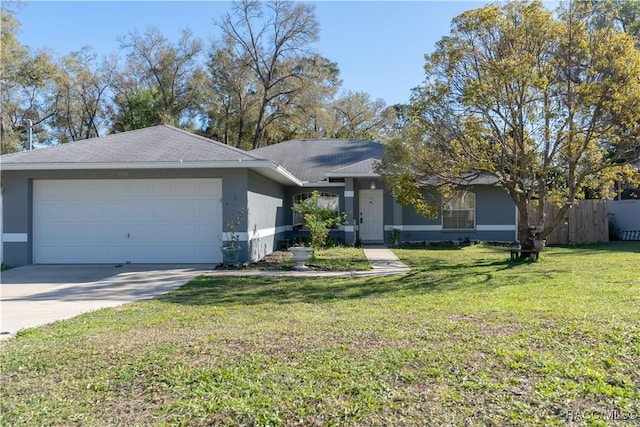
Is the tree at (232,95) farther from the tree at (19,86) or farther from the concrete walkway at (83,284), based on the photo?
the concrete walkway at (83,284)

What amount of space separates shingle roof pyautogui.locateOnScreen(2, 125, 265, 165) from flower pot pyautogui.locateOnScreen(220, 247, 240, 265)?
2.33 meters

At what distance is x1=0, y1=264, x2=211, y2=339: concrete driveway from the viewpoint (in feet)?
21.0

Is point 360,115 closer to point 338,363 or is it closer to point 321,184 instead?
point 321,184

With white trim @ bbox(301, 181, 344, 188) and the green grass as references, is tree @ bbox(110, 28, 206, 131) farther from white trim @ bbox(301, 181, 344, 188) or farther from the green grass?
the green grass

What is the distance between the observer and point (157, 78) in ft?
108

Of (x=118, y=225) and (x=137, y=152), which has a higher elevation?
(x=137, y=152)


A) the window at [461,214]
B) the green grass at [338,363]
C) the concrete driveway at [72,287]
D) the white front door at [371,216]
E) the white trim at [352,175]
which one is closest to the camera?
the green grass at [338,363]

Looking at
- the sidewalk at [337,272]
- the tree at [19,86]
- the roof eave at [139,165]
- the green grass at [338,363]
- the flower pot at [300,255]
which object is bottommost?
the green grass at [338,363]

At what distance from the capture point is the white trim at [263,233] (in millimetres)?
11383

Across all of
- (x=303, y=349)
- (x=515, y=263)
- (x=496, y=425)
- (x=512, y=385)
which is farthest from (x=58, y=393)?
(x=515, y=263)

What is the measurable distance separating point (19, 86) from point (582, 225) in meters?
32.9

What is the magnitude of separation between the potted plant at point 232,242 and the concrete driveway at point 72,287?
57 cm

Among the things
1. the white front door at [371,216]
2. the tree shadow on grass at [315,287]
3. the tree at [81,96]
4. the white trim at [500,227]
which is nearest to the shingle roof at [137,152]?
the tree shadow on grass at [315,287]

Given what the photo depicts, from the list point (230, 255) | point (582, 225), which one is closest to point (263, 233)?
point (230, 255)
